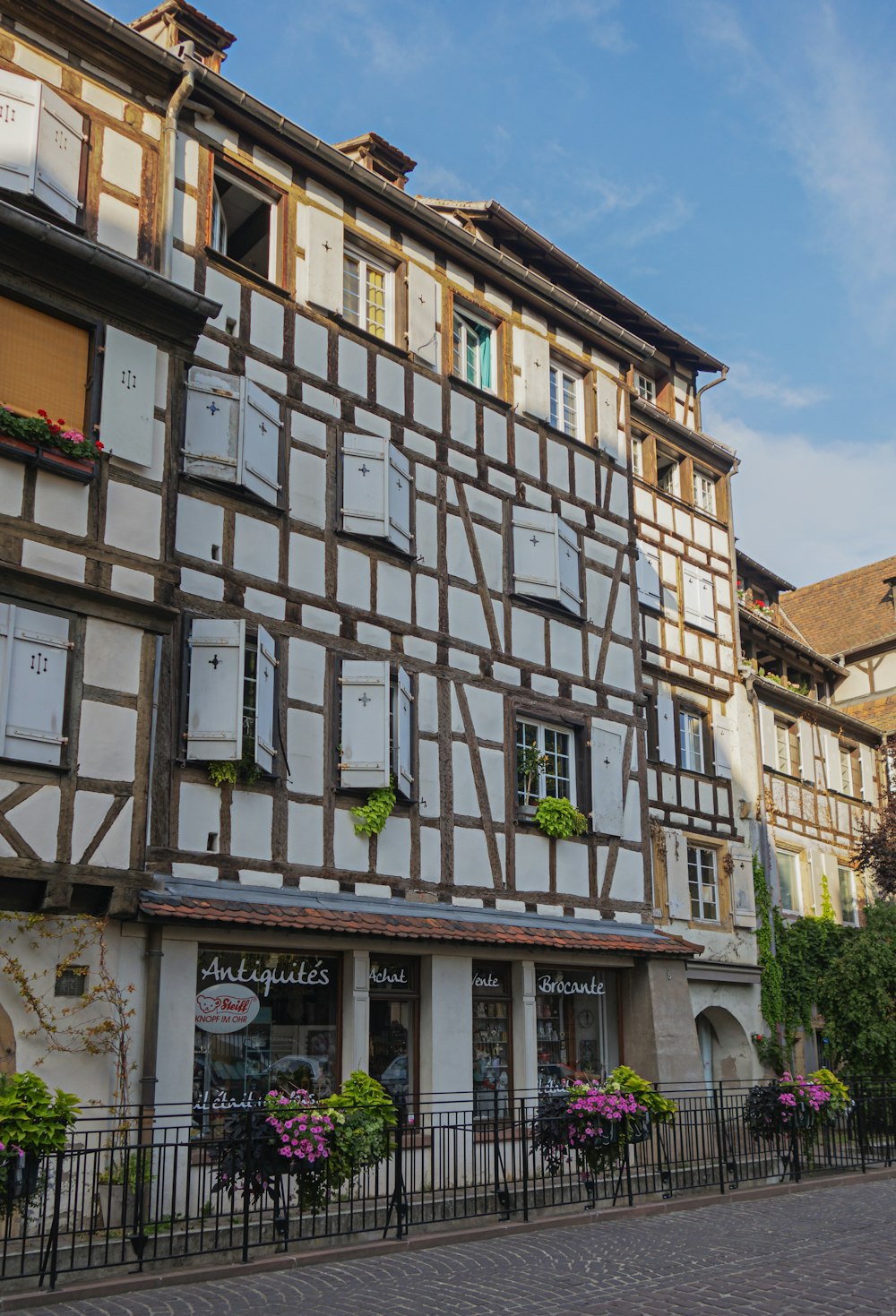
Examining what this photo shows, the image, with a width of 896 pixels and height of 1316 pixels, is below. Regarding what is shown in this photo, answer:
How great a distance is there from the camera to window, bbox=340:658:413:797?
623 inches

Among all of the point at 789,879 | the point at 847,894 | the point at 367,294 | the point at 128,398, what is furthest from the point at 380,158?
the point at 847,894

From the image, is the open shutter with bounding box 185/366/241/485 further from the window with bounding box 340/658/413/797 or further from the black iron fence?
the black iron fence

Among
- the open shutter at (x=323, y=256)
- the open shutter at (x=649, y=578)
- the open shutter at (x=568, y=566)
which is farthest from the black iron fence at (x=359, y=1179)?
the open shutter at (x=323, y=256)

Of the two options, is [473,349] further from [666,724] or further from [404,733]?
[666,724]

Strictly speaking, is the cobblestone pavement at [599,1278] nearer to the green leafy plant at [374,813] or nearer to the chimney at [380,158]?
the green leafy plant at [374,813]

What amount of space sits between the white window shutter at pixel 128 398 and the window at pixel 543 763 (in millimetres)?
7144

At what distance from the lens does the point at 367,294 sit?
60.6ft

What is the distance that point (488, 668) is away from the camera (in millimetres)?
18438

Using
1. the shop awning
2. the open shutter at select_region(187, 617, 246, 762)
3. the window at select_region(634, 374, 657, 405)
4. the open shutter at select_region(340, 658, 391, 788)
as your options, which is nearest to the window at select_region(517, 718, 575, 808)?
the shop awning

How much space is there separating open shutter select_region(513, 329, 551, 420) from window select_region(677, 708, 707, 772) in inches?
261

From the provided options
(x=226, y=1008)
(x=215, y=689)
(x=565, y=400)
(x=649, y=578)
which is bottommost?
(x=226, y=1008)

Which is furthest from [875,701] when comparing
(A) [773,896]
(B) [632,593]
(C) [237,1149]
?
(C) [237,1149]

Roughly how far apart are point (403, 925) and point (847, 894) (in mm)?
16570

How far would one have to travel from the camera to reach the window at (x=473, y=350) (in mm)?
19750
